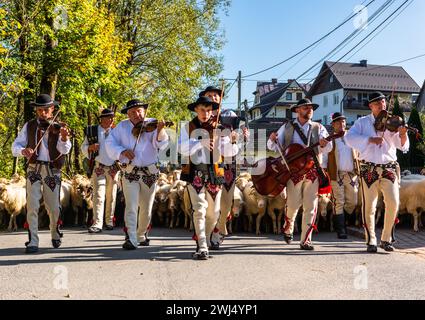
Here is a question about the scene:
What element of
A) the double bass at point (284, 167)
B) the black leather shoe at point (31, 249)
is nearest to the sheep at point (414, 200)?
the double bass at point (284, 167)

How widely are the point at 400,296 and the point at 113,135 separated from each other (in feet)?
15.2

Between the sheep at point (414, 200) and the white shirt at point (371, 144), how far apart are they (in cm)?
293

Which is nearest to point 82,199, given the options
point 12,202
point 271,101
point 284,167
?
point 12,202

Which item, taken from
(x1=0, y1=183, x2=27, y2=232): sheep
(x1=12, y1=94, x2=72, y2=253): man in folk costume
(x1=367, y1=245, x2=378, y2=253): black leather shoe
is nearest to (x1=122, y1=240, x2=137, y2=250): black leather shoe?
(x1=12, y1=94, x2=72, y2=253): man in folk costume

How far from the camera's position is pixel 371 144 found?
7520 millimetres

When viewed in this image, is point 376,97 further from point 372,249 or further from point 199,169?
point 199,169

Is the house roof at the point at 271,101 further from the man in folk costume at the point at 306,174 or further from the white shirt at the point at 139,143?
the white shirt at the point at 139,143

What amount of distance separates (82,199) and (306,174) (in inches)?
216

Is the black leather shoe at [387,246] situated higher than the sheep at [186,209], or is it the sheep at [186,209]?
the sheep at [186,209]

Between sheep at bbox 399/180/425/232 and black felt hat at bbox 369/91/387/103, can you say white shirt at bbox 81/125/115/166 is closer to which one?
black felt hat at bbox 369/91/387/103

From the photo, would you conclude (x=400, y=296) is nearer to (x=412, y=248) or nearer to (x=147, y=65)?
(x=412, y=248)

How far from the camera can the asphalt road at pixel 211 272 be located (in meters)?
5.17

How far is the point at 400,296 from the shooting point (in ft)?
16.6
